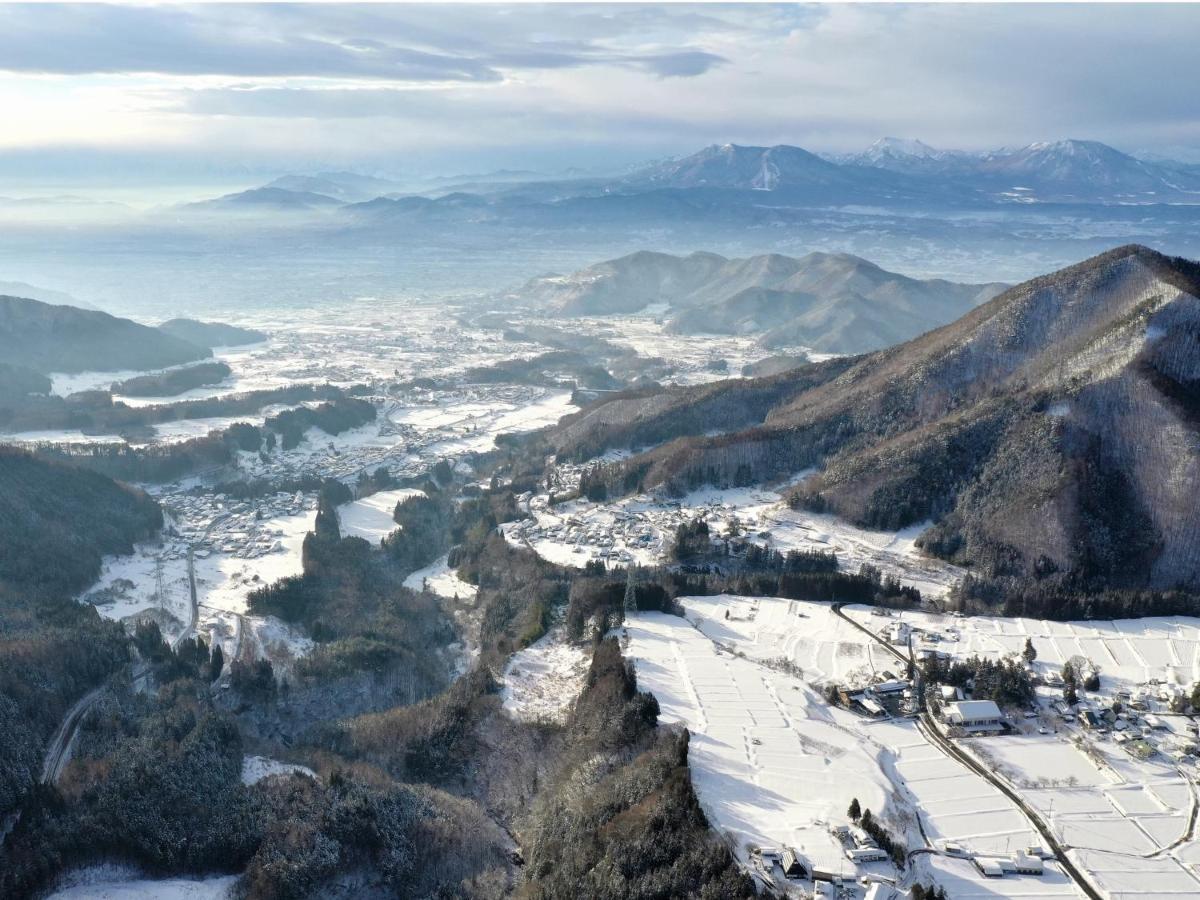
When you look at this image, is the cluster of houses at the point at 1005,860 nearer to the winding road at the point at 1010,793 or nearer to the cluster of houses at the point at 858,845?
the winding road at the point at 1010,793

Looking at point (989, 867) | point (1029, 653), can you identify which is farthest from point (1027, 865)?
point (1029, 653)

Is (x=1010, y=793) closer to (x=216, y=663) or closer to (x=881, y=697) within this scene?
(x=881, y=697)

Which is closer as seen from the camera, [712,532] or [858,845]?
[858,845]

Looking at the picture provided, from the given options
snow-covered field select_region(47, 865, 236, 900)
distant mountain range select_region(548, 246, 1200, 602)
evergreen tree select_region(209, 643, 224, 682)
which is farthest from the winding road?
evergreen tree select_region(209, 643, 224, 682)

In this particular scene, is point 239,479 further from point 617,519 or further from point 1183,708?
point 1183,708

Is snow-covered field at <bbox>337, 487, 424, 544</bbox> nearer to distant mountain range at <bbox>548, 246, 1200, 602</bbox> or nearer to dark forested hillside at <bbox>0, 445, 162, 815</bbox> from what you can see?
dark forested hillside at <bbox>0, 445, 162, 815</bbox>

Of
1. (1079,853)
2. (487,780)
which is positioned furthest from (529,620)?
(1079,853)
